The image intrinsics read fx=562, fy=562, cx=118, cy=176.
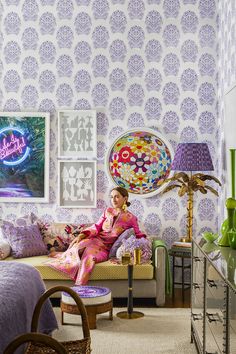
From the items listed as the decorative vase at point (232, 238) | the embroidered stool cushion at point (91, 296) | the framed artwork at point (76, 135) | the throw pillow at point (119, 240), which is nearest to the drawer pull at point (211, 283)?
the decorative vase at point (232, 238)

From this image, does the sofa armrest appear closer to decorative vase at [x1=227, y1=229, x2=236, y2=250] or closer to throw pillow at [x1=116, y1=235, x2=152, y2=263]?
throw pillow at [x1=116, y1=235, x2=152, y2=263]

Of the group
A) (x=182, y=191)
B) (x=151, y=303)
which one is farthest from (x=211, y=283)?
(x=182, y=191)

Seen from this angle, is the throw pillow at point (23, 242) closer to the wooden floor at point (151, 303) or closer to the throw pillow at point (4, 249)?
the throw pillow at point (4, 249)

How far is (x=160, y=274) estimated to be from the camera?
18.3ft

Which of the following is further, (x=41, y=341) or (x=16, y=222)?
(x=16, y=222)

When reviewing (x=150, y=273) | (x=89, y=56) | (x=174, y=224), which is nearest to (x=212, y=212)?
(x=174, y=224)

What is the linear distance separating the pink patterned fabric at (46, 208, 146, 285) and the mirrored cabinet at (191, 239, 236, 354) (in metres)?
1.53

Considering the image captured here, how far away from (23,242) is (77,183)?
3.46ft

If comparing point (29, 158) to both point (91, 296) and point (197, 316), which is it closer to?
point (91, 296)

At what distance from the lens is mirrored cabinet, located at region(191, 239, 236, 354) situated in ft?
8.68

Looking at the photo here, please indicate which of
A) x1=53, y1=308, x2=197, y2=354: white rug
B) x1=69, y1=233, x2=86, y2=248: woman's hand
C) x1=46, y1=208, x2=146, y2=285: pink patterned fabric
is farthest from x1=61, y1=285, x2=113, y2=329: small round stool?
x1=69, y1=233, x2=86, y2=248: woman's hand

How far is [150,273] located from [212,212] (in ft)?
4.52

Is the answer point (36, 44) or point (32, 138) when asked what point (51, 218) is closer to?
point (32, 138)

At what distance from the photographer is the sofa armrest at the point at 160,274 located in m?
5.59
